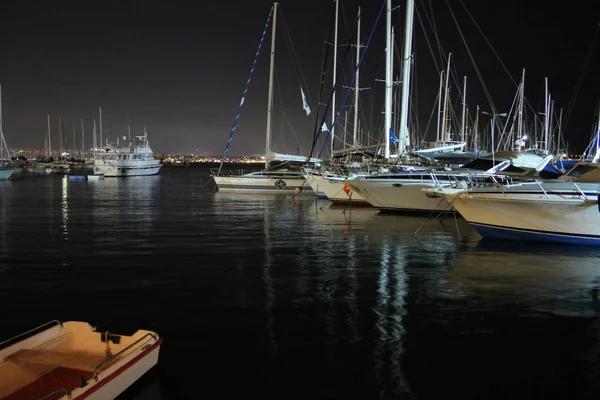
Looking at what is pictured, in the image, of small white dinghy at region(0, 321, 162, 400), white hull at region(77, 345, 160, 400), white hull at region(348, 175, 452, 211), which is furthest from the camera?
white hull at region(348, 175, 452, 211)

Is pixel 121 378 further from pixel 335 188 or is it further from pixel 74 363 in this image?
pixel 335 188

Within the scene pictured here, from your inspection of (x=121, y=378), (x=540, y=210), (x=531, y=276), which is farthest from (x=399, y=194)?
(x=121, y=378)

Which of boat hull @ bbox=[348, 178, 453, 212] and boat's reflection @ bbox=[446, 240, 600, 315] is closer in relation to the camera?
boat's reflection @ bbox=[446, 240, 600, 315]

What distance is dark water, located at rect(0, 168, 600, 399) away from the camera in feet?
21.1

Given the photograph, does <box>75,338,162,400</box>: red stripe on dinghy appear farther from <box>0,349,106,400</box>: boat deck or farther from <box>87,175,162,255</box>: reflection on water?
<box>87,175,162,255</box>: reflection on water

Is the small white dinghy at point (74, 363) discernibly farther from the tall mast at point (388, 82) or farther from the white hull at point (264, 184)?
the white hull at point (264, 184)

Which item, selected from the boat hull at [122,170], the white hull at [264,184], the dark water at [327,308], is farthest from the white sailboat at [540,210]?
the boat hull at [122,170]

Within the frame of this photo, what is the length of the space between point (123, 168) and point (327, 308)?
82347 mm

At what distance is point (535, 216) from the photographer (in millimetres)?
16000

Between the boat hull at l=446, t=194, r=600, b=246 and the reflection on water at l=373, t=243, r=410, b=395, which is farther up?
the boat hull at l=446, t=194, r=600, b=246

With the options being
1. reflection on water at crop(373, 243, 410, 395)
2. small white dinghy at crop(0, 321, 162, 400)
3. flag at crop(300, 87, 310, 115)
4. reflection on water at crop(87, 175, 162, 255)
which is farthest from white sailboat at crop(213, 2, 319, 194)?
small white dinghy at crop(0, 321, 162, 400)

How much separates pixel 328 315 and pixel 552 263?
7769 mm

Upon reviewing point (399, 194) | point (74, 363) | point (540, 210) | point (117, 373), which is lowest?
point (74, 363)

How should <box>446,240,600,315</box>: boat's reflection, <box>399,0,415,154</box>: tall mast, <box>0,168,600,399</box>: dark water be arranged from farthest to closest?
<box>399,0,415,154</box>: tall mast → <box>446,240,600,315</box>: boat's reflection → <box>0,168,600,399</box>: dark water
